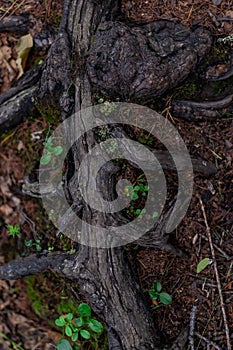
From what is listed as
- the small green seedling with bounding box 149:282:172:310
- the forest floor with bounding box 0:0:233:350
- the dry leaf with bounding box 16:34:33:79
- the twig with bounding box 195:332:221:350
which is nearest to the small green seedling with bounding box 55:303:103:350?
the forest floor with bounding box 0:0:233:350

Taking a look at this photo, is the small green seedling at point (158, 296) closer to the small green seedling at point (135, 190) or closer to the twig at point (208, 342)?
the twig at point (208, 342)

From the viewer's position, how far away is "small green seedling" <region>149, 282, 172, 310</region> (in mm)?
2990

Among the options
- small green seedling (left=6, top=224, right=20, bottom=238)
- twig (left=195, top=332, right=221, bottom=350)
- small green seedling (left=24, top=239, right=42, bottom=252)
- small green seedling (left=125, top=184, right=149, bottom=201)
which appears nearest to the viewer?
twig (left=195, top=332, right=221, bottom=350)

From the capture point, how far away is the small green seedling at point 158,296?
2.99 meters

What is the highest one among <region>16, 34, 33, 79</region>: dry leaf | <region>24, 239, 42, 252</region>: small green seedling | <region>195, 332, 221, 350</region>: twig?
<region>16, 34, 33, 79</region>: dry leaf

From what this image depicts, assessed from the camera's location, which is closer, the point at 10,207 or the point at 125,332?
A: the point at 125,332

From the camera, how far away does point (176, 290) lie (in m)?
3.04

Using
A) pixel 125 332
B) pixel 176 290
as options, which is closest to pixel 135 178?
pixel 176 290

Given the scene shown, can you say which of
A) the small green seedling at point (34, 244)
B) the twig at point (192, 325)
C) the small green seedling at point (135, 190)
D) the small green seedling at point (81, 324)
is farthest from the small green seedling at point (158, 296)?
the small green seedling at point (34, 244)

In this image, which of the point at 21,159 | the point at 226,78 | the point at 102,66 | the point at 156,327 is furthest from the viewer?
the point at 21,159

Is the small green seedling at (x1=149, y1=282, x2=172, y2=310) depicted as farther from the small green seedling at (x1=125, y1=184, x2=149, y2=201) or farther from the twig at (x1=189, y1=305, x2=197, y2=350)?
the small green seedling at (x1=125, y1=184, x2=149, y2=201)

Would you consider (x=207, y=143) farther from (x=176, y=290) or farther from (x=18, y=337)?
(x=18, y=337)

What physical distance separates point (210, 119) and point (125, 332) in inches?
60.6

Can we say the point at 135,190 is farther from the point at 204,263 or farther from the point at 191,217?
the point at 204,263
